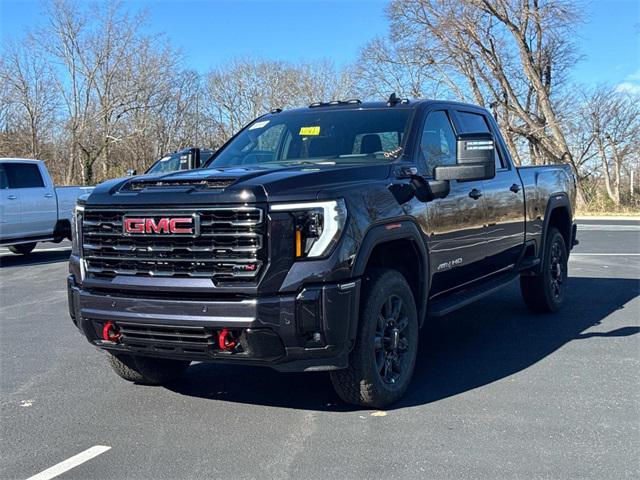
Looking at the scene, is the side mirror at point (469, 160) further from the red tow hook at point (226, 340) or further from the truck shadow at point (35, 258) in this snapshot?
the truck shadow at point (35, 258)

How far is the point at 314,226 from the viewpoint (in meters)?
3.89

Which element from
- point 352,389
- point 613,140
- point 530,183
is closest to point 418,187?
point 352,389

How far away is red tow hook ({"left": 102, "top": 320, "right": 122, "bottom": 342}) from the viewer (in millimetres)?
4184

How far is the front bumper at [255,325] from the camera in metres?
3.79

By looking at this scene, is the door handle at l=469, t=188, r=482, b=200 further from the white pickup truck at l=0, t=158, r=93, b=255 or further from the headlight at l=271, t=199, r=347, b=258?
the white pickup truck at l=0, t=158, r=93, b=255

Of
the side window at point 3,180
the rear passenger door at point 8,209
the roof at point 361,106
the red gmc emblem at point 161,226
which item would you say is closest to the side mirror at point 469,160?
the roof at point 361,106

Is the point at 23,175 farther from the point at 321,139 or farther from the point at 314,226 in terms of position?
the point at 314,226

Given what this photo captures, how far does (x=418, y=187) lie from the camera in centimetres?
482

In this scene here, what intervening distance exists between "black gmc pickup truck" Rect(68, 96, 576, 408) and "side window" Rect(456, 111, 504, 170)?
79 cm

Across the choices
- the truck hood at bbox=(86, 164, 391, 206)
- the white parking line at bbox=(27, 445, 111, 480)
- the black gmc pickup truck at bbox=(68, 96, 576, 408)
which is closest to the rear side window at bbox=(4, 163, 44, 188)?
the black gmc pickup truck at bbox=(68, 96, 576, 408)

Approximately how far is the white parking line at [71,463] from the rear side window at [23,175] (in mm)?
10682

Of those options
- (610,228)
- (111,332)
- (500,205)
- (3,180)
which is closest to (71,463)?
(111,332)

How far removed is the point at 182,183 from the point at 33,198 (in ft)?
33.9

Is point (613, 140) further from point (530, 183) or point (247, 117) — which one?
point (530, 183)
